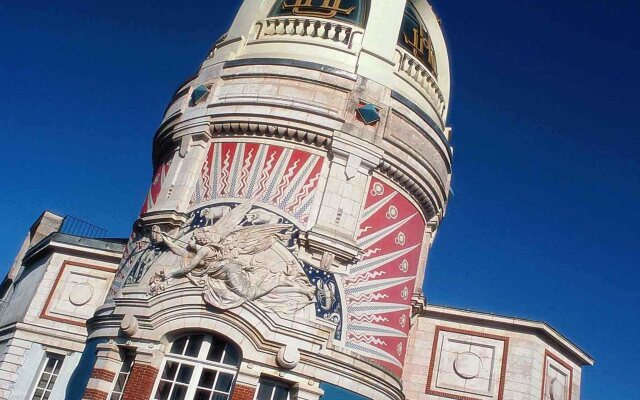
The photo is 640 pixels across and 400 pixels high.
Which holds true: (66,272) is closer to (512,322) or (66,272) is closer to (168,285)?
(168,285)

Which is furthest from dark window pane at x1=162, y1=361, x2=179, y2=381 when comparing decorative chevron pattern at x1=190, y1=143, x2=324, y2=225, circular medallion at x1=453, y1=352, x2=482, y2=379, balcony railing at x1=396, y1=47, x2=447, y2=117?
balcony railing at x1=396, y1=47, x2=447, y2=117

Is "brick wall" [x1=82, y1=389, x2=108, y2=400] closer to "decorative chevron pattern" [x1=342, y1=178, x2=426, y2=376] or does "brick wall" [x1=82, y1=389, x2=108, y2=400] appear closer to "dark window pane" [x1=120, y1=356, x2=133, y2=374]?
"dark window pane" [x1=120, y1=356, x2=133, y2=374]

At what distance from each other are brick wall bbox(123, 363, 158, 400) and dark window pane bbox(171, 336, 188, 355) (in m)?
0.56

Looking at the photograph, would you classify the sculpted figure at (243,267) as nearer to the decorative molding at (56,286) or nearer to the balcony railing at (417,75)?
the balcony railing at (417,75)

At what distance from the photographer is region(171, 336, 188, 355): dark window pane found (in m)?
13.4

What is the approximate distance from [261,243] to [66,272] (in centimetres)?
973

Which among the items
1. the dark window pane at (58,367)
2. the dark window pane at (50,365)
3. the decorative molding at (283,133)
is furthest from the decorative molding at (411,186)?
the dark window pane at (50,365)

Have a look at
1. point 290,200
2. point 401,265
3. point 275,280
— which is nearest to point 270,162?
point 290,200

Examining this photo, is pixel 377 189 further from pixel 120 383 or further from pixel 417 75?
pixel 120 383

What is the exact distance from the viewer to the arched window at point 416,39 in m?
18.2

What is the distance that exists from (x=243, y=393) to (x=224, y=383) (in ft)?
2.10

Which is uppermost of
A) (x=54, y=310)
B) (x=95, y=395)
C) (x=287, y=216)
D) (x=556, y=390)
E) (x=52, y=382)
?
(x=287, y=216)

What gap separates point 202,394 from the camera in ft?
42.3

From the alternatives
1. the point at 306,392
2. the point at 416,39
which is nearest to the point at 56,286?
the point at 306,392
